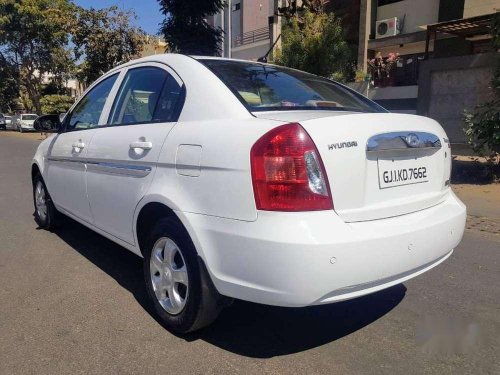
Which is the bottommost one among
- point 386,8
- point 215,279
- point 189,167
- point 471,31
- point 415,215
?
point 215,279

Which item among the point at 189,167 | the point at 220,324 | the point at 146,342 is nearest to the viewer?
the point at 189,167

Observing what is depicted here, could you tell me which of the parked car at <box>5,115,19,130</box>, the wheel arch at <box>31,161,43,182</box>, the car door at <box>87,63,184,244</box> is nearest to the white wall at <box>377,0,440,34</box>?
the wheel arch at <box>31,161,43,182</box>

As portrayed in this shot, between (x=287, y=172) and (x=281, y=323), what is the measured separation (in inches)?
49.4

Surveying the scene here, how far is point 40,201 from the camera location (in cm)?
556

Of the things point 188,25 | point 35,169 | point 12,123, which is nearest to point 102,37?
point 188,25

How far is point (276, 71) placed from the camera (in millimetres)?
3549

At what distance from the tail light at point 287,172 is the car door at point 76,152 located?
2123mm

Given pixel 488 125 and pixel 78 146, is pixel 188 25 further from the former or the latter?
pixel 78 146

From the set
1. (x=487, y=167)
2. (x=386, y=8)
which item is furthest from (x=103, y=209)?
(x=386, y=8)

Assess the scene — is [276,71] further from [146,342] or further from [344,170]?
[146,342]

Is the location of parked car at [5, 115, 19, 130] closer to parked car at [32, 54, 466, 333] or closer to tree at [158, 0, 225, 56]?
tree at [158, 0, 225, 56]

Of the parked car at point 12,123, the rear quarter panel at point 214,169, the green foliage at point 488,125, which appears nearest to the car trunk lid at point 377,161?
the rear quarter panel at point 214,169

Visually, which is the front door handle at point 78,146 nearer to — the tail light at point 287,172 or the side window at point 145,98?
the side window at point 145,98

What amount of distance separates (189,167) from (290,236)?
784 millimetres
